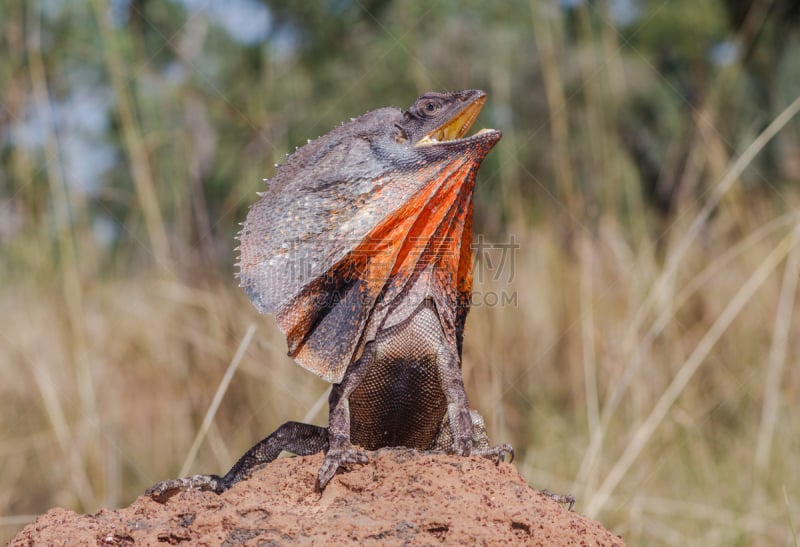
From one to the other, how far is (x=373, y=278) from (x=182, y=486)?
1.04m

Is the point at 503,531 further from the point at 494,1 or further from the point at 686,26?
the point at 686,26

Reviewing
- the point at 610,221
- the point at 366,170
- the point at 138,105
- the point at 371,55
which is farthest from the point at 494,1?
the point at 366,170

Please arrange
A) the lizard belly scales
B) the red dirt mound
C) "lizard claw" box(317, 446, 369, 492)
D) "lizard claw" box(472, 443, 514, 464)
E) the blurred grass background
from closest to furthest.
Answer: the red dirt mound < "lizard claw" box(317, 446, 369, 492) < "lizard claw" box(472, 443, 514, 464) < the lizard belly scales < the blurred grass background

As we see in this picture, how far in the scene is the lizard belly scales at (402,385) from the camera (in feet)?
11.2

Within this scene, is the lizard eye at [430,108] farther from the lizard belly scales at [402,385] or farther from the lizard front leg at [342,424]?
the lizard front leg at [342,424]

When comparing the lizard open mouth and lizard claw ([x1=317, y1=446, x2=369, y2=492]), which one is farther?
the lizard open mouth

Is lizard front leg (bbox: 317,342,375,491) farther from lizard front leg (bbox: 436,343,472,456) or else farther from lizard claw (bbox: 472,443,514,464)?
lizard claw (bbox: 472,443,514,464)

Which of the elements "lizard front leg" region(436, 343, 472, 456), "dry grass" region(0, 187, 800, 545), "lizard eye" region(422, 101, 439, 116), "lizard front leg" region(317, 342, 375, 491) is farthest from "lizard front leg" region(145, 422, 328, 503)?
"dry grass" region(0, 187, 800, 545)

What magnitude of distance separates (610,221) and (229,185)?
8.58m

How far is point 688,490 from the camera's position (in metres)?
6.18

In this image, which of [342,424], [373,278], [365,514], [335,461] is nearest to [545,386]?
[373,278]

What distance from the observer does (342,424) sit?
3119mm

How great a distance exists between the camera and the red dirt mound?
249 centimetres

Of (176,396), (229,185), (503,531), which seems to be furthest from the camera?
(229,185)
